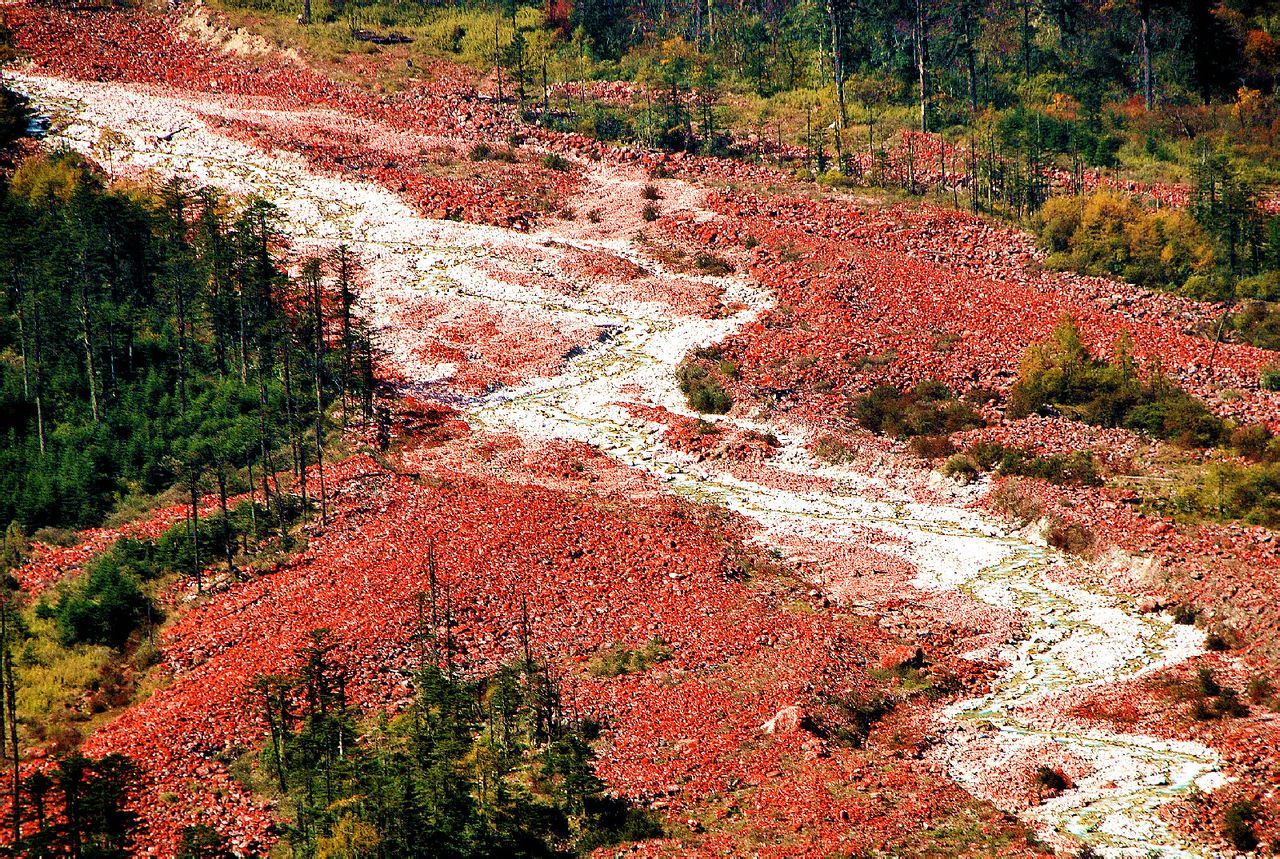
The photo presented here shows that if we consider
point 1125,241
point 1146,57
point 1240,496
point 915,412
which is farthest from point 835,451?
point 1146,57

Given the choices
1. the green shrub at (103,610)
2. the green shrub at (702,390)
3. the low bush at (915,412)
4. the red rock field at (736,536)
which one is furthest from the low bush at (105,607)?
the low bush at (915,412)

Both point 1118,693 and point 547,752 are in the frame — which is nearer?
point 547,752

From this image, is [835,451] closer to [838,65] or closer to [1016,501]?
[1016,501]

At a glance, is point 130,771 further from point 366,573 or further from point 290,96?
point 290,96

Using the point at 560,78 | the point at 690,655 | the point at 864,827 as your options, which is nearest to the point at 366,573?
the point at 690,655

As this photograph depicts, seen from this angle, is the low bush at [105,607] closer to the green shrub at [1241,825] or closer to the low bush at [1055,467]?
the green shrub at [1241,825]

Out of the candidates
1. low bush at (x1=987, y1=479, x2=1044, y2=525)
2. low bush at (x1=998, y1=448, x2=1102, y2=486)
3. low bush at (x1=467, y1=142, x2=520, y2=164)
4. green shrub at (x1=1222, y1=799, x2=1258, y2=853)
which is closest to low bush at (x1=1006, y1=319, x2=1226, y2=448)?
low bush at (x1=998, y1=448, x2=1102, y2=486)
